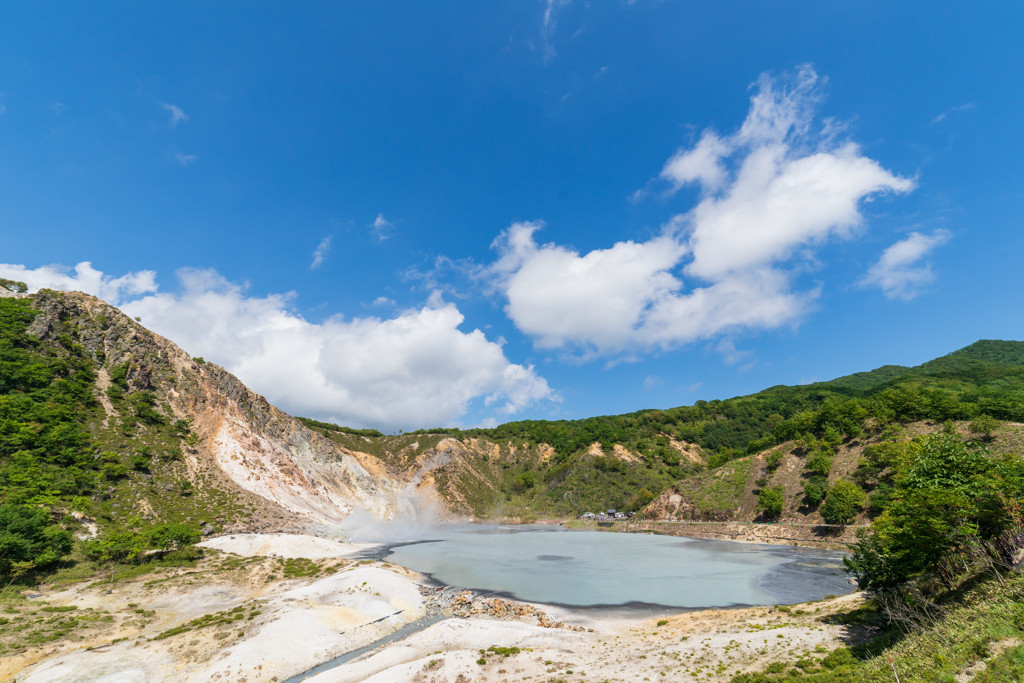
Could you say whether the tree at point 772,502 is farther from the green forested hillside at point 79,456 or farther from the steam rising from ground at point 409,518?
the green forested hillside at point 79,456

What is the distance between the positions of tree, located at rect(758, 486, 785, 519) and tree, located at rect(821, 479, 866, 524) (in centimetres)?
873

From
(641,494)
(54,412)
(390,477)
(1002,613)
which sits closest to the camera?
(1002,613)

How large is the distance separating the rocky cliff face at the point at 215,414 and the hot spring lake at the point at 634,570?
28227 mm

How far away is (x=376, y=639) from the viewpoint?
31.0 metres

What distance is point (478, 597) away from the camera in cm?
3838

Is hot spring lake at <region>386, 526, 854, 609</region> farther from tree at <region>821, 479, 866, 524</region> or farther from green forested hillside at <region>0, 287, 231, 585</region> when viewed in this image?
green forested hillside at <region>0, 287, 231, 585</region>

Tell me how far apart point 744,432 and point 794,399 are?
33358mm

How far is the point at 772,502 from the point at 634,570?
1642 inches

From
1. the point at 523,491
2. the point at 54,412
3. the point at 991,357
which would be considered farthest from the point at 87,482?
the point at 991,357

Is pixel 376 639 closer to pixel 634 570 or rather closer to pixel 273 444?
pixel 634 570

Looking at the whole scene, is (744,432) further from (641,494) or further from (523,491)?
(523,491)

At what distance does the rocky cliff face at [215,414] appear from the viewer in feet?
238

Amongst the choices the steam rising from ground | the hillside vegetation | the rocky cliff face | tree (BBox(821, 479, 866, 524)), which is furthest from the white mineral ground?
the hillside vegetation

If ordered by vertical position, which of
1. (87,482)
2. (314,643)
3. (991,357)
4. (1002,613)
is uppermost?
(991,357)
